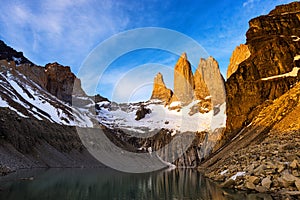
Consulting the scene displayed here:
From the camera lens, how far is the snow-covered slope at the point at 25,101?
108m

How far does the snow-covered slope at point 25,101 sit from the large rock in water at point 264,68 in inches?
3135

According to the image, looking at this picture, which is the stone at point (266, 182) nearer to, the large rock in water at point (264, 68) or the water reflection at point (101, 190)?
the water reflection at point (101, 190)

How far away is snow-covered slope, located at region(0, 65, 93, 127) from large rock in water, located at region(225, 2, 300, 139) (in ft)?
261

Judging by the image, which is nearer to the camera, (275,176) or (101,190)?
(275,176)

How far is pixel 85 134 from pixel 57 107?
104 feet

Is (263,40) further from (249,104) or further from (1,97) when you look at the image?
(1,97)

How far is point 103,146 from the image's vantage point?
12794cm

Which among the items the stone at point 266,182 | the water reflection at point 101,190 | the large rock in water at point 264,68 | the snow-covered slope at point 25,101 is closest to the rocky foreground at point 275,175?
the stone at point 266,182

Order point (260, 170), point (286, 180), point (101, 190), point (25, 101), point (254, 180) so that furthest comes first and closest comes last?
1. point (25, 101)
2. point (101, 190)
3. point (260, 170)
4. point (254, 180)
5. point (286, 180)

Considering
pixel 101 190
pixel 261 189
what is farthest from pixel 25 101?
pixel 261 189

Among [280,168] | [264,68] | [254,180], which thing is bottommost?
[254,180]

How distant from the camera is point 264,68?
309ft

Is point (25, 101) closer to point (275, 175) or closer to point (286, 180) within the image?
point (275, 175)

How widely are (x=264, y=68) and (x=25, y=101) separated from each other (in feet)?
341
